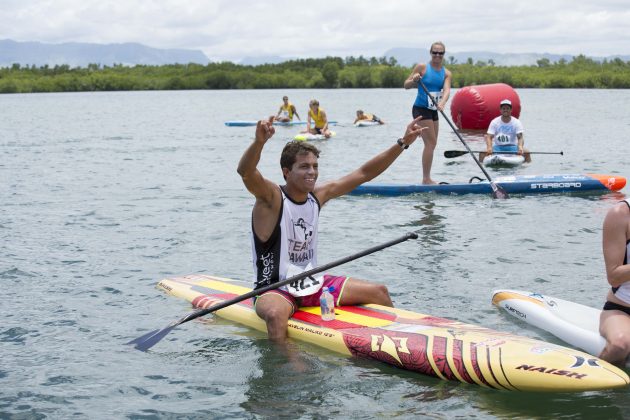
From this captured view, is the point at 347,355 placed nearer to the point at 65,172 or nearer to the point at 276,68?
the point at 65,172

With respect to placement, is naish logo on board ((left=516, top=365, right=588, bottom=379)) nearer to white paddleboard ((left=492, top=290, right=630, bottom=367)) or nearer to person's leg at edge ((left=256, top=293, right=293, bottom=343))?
white paddleboard ((left=492, top=290, right=630, bottom=367))

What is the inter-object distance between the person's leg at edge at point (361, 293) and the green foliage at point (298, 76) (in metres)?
65.9

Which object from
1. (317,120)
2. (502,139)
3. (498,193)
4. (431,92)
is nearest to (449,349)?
(498,193)

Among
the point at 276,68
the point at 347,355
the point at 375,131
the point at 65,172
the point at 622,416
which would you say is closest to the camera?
the point at 622,416

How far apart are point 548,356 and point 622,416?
543 millimetres

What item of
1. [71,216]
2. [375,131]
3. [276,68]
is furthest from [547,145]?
[276,68]

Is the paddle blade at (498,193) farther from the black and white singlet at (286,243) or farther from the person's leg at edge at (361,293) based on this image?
the black and white singlet at (286,243)

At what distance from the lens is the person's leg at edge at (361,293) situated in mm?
6406

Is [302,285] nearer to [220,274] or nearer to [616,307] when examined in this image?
[616,307]

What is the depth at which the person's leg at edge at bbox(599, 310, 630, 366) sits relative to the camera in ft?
17.5

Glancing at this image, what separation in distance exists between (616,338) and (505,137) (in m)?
10.7

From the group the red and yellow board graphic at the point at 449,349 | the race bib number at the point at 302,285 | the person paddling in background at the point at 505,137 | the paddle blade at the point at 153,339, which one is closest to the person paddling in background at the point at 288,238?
the race bib number at the point at 302,285

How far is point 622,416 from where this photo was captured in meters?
4.82

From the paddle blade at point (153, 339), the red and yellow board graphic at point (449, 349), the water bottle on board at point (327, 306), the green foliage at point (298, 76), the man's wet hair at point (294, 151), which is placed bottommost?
the paddle blade at point (153, 339)
